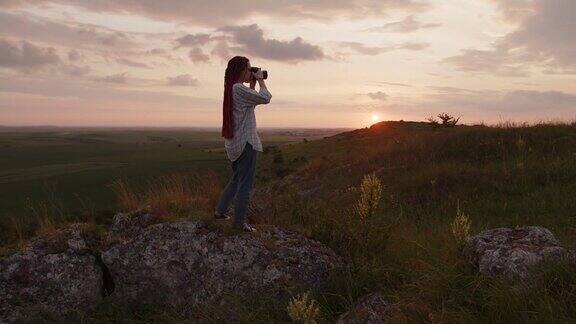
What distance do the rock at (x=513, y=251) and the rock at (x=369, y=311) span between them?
3.79 feet

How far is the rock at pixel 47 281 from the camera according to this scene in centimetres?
646

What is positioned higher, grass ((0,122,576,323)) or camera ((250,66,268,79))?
camera ((250,66,268,79))

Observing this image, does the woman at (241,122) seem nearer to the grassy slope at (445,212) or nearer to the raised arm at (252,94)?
the raised arm at (252,94)

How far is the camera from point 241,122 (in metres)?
7.11

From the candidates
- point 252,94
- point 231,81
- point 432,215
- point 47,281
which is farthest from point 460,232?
point 432,215

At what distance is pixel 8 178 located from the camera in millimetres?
55031

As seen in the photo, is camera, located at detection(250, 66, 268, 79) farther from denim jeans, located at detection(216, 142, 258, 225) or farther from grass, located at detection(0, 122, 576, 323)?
grass, located at detection(0, 122, 576, 323)

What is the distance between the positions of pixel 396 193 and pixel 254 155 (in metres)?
7.86

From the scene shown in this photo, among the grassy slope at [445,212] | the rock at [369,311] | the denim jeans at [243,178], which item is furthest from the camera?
the denim jeans at [243,178]

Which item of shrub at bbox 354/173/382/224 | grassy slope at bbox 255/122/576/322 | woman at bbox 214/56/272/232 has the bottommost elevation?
grassy slope at bbox 255/122/576/322

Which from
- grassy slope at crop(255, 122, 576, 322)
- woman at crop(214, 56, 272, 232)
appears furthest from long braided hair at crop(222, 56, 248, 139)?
grassy slope at crop(255, 122, 576, 322)

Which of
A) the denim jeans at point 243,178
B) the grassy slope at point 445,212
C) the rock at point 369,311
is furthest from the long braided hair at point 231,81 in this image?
the rock at point 369,311

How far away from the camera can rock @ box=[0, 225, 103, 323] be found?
254 inches

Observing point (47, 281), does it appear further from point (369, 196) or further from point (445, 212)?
point (445, 212)
